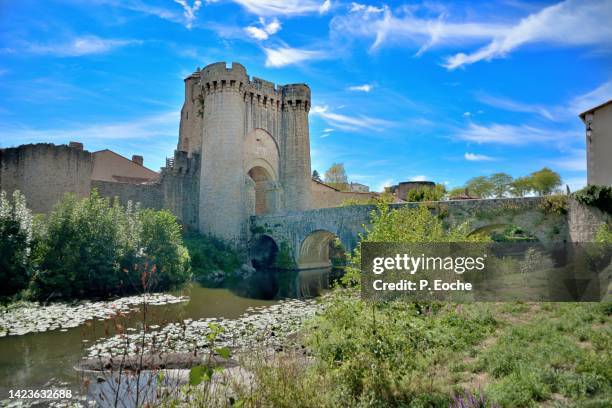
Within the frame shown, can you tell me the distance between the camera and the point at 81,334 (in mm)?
8930

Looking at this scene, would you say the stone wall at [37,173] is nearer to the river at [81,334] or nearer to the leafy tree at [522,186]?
the river at [81,334]

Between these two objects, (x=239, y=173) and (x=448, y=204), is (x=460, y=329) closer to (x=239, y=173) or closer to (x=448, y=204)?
(x=448, y=204)

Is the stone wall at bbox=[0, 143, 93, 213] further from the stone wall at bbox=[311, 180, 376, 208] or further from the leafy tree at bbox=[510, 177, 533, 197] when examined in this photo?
the leafy tree at bbox=[510, 177, 533, 197]

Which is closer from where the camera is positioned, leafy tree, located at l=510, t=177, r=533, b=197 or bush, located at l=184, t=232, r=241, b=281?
bush, located at l=184, t=232, r=241, b=281

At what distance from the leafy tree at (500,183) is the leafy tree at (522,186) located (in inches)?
39.6

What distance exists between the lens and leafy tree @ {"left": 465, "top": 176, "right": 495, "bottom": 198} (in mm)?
44969

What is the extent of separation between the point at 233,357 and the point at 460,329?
397 centimetres

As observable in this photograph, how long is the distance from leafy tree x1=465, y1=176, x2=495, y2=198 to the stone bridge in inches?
1019

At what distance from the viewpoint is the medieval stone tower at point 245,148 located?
24.7 meters

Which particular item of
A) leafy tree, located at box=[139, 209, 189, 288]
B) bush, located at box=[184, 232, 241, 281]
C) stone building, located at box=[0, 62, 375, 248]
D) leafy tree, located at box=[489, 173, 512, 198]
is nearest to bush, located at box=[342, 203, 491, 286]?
leafy tree, located at box=[139, 209, 189, 288]

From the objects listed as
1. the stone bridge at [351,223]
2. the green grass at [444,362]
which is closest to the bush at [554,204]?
the stone bridge at [351,223]

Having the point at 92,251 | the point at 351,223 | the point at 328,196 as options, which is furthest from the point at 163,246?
the point at 328,196

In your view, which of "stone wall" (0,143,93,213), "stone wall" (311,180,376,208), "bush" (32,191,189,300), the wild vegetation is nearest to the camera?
the wild vegetation

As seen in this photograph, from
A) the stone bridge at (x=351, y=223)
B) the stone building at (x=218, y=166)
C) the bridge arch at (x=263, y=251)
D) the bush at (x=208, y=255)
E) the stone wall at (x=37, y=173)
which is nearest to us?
the stone bridge at (x=351, y=223)
